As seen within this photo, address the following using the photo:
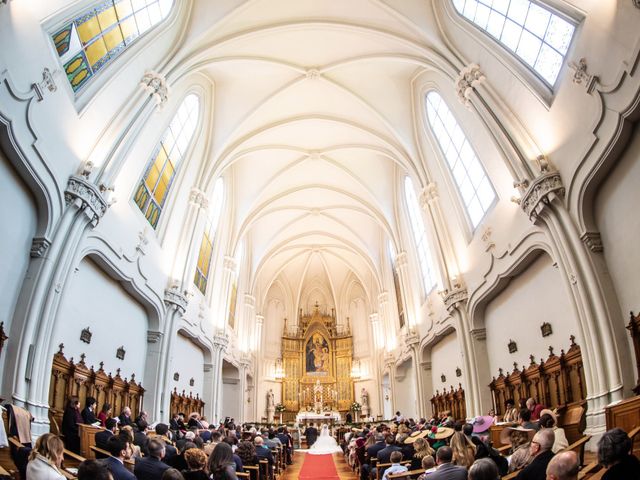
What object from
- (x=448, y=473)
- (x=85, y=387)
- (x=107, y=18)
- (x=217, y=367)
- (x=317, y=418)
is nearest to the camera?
(x=448, y=473)

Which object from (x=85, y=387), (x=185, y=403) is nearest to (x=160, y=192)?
(x=85, y=387)

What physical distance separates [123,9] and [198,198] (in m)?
6.67

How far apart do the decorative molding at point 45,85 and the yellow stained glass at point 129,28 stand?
2891 millimetres

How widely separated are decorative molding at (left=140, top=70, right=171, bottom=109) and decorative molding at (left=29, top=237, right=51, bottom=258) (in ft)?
15.0

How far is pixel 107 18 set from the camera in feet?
33.4

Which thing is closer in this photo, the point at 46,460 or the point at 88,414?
the point at 46,460

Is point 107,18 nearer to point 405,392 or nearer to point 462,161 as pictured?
point 462,161

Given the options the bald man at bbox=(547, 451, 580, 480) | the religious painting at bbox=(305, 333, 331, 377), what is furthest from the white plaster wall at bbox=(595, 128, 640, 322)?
the religious painting at bbox=(305, 333, 331, 377)

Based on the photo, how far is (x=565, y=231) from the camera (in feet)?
29.5

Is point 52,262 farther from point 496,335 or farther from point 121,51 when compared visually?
point 496,335

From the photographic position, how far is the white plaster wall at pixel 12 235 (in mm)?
7773

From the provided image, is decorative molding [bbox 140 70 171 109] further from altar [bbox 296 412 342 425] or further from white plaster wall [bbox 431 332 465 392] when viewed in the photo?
altar [bbox 296 412 342 425]

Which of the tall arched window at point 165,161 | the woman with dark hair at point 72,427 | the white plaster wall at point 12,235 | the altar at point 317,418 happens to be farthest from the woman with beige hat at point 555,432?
the altar at point 317,418

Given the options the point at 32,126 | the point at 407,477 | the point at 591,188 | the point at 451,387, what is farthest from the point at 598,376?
the point at 32,126
